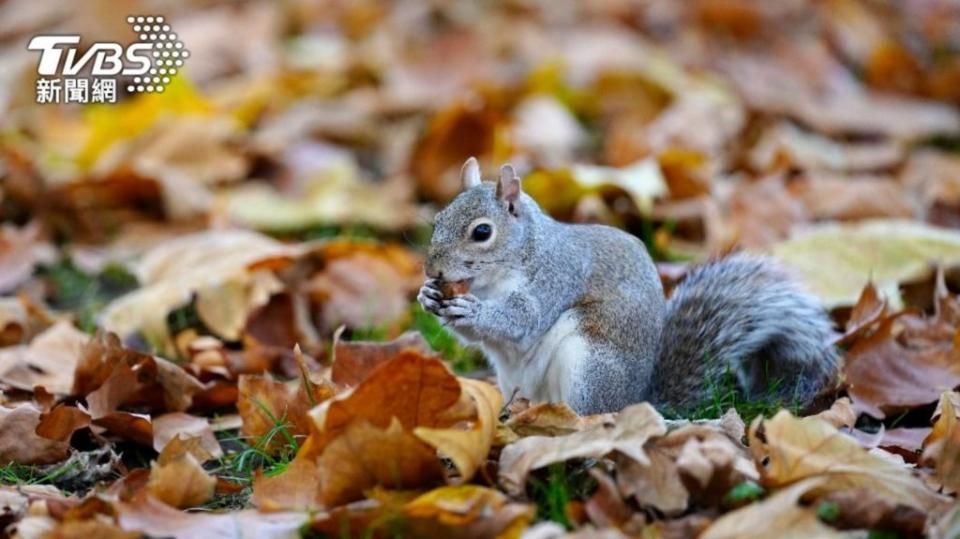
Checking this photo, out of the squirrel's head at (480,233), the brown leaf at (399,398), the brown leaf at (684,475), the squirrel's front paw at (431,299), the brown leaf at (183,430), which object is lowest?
the brown leaf at (183,430)

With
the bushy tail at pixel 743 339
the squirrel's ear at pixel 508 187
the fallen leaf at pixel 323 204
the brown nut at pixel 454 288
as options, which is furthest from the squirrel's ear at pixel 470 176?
the fallen leaf at pixel 323 204

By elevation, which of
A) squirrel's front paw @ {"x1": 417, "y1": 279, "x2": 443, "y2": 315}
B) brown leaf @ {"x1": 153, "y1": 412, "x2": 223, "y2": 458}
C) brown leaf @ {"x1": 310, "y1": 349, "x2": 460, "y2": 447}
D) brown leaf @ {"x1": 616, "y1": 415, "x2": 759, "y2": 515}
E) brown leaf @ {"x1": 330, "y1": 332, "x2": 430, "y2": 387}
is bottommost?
brown leaf @ {"x1": 153, "y1": 412, "x2": 223, "y2": 458}

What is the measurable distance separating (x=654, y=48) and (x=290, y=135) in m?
2.28

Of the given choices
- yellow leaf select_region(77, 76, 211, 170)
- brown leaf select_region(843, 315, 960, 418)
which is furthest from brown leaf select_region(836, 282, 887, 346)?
yellow leaf select_region(77, 76, 211, 170)

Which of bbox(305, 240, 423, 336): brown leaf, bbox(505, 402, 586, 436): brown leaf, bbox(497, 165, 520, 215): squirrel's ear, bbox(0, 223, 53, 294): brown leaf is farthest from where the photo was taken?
bbox(0, 223, 53, 294): brown leaf

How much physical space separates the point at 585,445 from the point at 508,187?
2.36ft

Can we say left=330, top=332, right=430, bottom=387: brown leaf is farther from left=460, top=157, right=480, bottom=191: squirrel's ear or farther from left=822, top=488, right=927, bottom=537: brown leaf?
left=822, top=488, right=927, bottom=537: brown leaf

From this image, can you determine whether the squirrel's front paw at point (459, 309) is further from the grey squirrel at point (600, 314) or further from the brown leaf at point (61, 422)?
the brown leaf at point (61, 422)

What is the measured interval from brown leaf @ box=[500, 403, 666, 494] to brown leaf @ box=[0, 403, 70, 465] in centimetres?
91

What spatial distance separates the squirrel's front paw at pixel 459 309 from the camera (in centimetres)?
244

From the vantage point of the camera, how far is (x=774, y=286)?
271cm

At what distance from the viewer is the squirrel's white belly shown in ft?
8.21

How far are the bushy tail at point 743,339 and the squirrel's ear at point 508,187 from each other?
0.43m

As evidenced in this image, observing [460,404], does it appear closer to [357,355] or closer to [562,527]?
[562,527]
